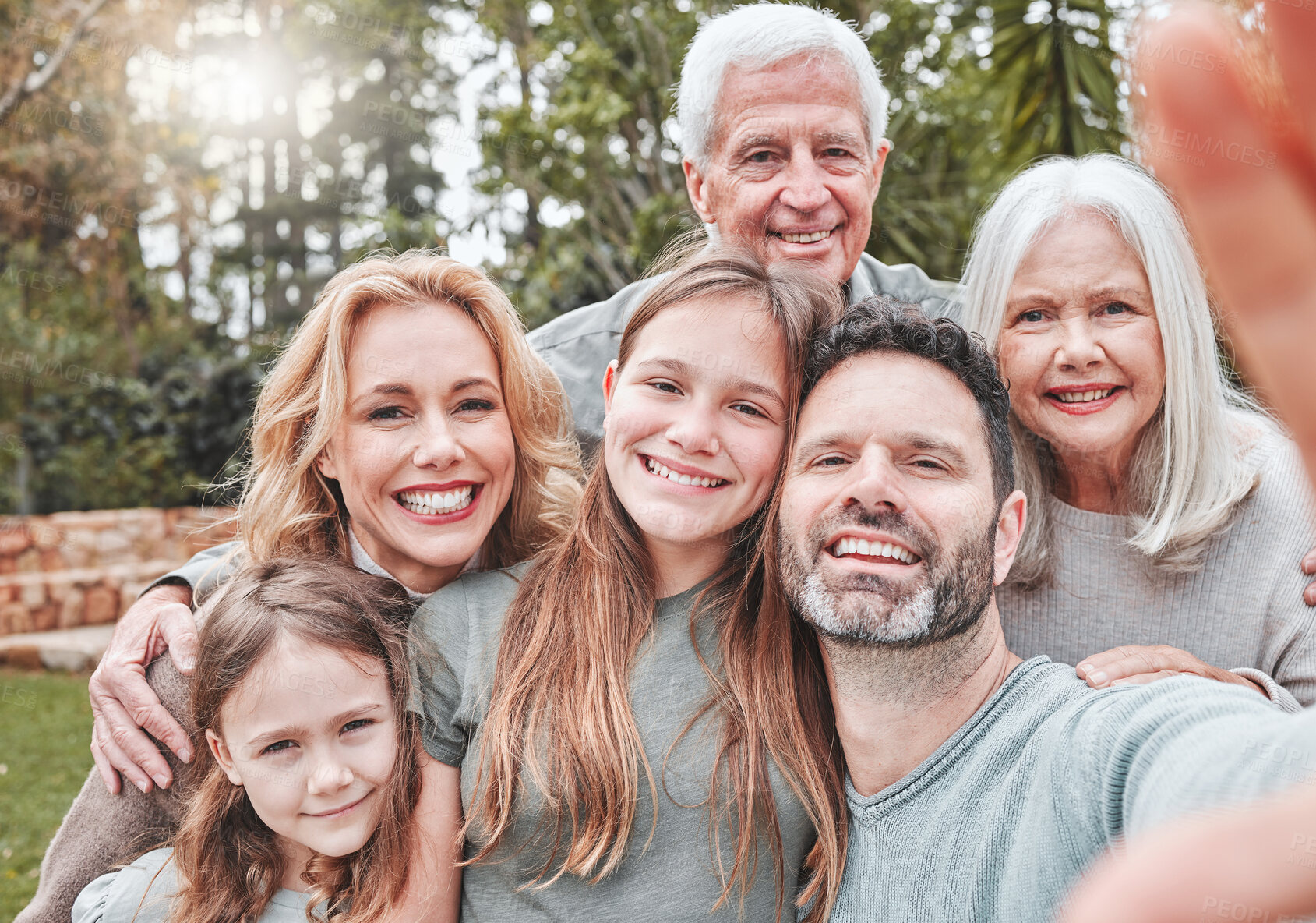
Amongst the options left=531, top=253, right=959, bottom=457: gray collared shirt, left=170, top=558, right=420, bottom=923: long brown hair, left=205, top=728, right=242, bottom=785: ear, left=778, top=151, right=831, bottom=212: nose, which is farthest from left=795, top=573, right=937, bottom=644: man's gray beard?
left=531, top=253, right=959, bottom=457: gray collared shirt

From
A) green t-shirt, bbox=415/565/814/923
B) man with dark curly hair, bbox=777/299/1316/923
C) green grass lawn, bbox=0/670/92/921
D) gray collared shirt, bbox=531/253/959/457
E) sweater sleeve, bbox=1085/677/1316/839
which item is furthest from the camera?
green grass lawn, bbox=0/670/92/921

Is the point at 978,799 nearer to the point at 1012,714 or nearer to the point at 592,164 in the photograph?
the point at 1012,714

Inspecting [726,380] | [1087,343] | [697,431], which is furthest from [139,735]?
[1087,343]

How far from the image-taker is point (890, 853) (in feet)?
6.39

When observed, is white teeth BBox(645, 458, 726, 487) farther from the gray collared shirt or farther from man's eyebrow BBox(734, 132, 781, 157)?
man's eyebrow BBox(734, 132, 781, 157)

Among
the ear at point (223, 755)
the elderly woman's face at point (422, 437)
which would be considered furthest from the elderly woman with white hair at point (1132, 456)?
the ear at point (223, 755)

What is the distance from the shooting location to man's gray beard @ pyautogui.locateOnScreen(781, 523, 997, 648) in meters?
1.89

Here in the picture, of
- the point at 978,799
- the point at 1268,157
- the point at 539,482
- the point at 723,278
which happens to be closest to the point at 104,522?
the point at 539,482

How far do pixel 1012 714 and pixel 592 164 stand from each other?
6542 millimetres

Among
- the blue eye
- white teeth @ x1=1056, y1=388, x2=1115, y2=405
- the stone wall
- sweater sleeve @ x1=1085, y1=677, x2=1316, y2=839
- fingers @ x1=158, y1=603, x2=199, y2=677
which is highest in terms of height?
white teeth @ x1=1056, y1=388, x2=1115, y2=405

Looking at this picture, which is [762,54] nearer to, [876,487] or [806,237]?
[806,237]

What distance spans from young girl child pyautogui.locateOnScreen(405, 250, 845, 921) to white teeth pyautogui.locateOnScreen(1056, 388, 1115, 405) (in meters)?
0.62

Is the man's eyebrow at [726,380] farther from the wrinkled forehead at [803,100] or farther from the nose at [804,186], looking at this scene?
the wrinkled forehead at [803,100]

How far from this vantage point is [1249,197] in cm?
54
